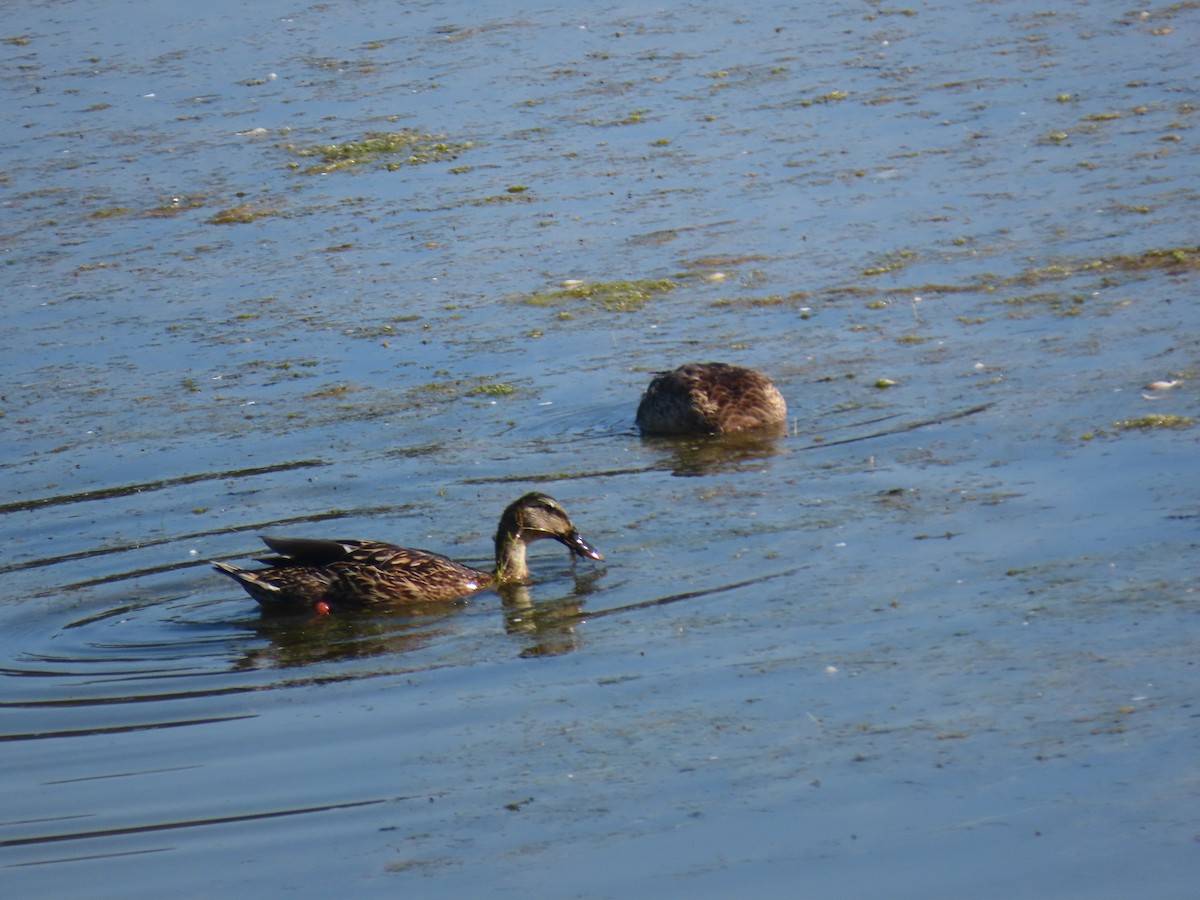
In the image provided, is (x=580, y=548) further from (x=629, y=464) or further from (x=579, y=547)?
(x=629, y=464)

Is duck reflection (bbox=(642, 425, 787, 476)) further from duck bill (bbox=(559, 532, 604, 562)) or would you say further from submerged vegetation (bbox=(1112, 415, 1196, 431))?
submerged vegetation (bbox=(1112, 415, 1196, 431))

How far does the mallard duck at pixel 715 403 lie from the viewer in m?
11.2

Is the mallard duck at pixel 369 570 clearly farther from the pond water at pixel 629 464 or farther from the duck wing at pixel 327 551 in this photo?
the pond water at pixel 629 464

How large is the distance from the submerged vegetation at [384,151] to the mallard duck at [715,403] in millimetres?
7153

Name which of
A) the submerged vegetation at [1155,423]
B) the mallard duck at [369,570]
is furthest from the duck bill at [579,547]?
the submerged vegetation at [1155,423]

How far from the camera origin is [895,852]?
19.0ft

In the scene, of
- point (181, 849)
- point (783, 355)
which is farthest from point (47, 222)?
point (181, 849)

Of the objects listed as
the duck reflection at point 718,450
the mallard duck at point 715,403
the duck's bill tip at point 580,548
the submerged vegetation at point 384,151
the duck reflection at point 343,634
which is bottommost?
the duck reflection at point 343,634

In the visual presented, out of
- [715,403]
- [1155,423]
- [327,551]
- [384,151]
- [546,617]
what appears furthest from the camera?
[384,151]

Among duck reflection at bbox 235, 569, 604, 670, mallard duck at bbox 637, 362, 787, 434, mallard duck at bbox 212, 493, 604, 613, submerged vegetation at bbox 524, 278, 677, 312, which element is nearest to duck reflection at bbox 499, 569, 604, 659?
duck reflection at bbox 235, 569, 604, 670

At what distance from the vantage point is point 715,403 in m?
11.3

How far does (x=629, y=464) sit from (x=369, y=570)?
219 cm

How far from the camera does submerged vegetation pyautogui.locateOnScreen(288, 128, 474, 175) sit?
18.1m

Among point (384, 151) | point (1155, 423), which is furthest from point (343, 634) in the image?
point (384, 151)
